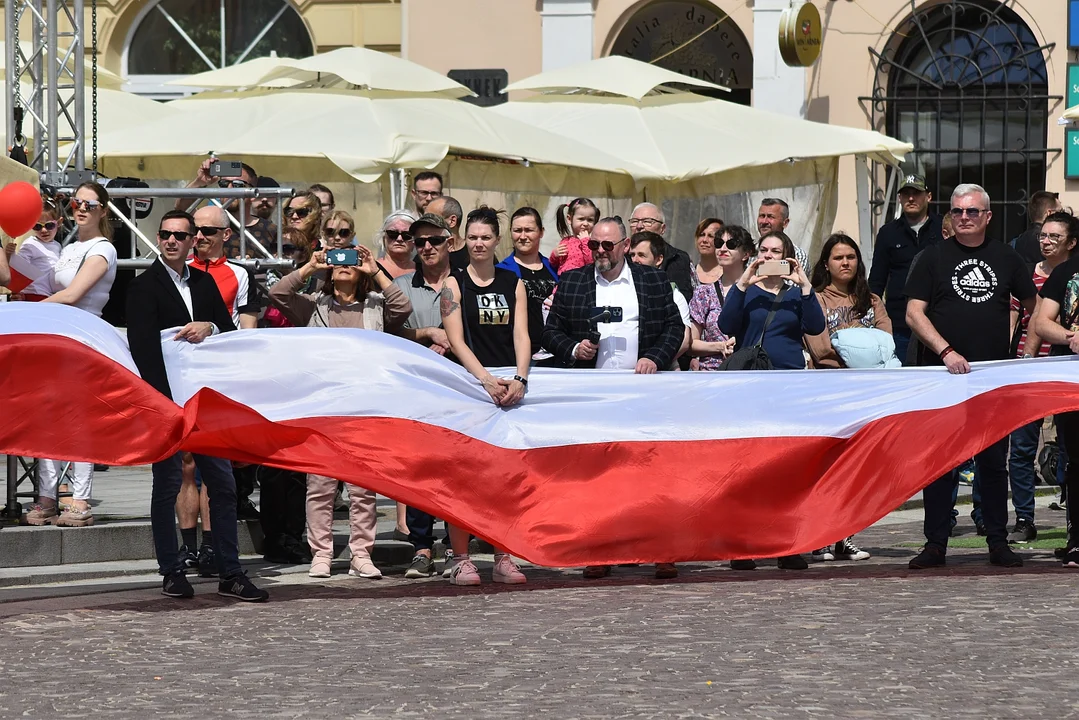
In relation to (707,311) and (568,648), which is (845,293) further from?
(568,648)

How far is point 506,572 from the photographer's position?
980 centimetres

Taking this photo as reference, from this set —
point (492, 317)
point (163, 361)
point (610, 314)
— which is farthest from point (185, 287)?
point (610, 314)

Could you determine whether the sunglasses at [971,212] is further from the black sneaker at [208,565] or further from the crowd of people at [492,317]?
the black sneaker at [208,565]

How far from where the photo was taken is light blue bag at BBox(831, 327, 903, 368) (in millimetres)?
11055

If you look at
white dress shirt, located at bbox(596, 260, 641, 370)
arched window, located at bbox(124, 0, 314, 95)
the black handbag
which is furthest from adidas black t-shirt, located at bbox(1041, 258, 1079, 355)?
arched window, located at bbox(124, 0, 314, 95)


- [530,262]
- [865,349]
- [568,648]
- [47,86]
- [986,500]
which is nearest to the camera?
[568,648]

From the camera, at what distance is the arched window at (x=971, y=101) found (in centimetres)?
2312

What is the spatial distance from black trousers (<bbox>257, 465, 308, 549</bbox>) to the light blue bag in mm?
3175

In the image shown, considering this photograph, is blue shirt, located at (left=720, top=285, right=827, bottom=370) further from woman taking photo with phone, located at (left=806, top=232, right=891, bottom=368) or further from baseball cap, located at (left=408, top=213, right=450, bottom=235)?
baseball cap, located at (left=408, top=213, right=450, bottom=235)

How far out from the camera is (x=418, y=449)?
938 cm

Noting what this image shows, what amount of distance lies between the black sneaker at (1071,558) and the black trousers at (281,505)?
414 cm

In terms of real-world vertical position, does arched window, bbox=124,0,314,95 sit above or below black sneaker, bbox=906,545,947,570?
above

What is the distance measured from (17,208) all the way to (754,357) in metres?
4.34

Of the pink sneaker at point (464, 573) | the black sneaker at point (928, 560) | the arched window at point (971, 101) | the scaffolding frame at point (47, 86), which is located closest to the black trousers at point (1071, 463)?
the black sneaker at point (928, 560)
